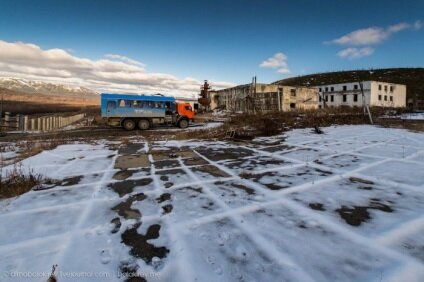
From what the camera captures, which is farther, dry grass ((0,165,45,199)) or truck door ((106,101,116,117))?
truck door ((106,101,116,117))

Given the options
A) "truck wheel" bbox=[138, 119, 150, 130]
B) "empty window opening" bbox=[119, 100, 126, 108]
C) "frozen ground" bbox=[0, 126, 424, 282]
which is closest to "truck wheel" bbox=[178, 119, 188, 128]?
"truck wheel" bbox=[138, 119, 150, 130]

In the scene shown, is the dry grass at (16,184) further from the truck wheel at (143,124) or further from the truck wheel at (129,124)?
the truck wheel at (143,124)

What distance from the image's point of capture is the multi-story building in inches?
2313

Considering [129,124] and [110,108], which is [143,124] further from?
[110,108]

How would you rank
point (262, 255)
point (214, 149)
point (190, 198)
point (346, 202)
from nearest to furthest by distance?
point (262, 255) → point (346, 202) → point (190, 198) → point (214, 149)

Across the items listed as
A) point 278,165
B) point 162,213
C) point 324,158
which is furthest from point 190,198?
point 324,158

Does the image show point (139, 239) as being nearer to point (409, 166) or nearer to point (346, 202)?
point (346, 202)

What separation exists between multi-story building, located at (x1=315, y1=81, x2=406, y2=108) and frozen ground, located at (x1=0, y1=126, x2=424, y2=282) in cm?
5844

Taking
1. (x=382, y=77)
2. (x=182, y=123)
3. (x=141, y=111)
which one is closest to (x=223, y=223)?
(x=141, y=111)

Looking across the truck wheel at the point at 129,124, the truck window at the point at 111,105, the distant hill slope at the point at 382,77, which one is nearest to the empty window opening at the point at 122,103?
the truck window at the point at 111,105

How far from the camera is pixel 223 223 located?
3.72 metres

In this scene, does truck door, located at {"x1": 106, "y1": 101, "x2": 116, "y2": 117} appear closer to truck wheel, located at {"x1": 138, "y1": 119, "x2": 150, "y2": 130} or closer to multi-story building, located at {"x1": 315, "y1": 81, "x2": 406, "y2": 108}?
truck wheel, located at {"x1": 138, "y1": 119, "x2": 150, "y2": 130}

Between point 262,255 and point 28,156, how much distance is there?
30.6 ft

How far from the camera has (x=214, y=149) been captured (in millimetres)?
9977
